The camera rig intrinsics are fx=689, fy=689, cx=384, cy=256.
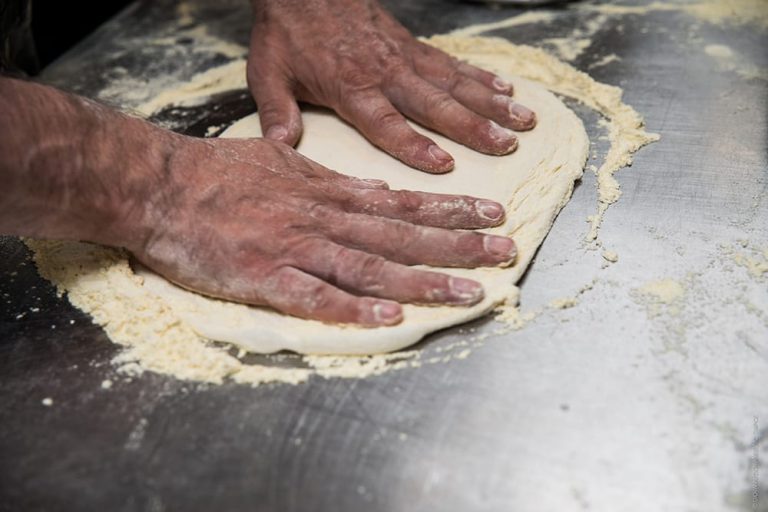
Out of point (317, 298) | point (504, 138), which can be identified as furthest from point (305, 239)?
point (504, 138)

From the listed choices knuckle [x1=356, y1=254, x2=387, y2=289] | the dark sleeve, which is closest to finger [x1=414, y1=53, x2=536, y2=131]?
knuckle [x1=356, y1=254, x2=387, y2=289]

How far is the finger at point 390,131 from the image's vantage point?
1582 mm

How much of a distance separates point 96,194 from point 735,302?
120cm

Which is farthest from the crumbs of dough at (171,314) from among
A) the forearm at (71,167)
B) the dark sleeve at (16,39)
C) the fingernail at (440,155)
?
the dark sleeve at (16,39)

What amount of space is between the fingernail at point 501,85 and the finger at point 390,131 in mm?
286

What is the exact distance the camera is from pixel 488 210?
1.40 metres

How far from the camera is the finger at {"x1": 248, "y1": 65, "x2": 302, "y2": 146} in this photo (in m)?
1.71

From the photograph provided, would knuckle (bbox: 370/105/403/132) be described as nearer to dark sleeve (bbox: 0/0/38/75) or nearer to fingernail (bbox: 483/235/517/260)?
fingernail (bbox: 483/235/517/260)

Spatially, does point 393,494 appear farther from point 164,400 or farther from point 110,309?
point 110,309

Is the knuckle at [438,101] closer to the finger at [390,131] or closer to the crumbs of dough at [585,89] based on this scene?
the finger at [390,131]

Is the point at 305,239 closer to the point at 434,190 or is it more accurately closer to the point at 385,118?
the point at 434,190

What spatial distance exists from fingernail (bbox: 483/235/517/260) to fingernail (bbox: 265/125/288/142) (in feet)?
2.08

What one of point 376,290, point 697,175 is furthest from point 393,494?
point 697,175

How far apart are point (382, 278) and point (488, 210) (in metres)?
0.30
